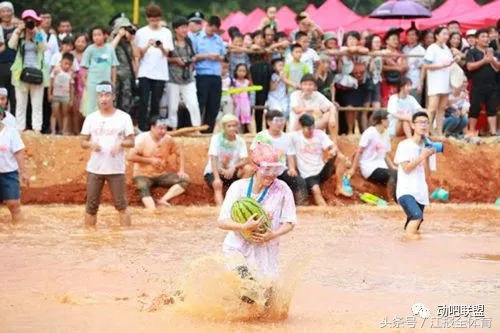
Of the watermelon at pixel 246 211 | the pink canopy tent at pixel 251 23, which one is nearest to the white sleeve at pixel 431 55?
the pink canopy tent at pixel 251 23

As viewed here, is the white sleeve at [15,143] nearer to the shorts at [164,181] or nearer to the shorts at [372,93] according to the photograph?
the shorts at [164,181]

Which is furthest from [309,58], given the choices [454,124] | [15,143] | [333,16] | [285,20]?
[285,20]

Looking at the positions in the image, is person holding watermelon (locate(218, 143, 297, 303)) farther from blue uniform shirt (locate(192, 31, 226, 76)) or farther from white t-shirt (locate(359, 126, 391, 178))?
blue uniform shirt (locate(192, 31, 226, 76))

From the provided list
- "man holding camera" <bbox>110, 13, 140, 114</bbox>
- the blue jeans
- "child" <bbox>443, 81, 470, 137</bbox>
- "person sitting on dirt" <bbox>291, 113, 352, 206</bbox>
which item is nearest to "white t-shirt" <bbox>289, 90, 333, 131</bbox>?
"person sitting on dirt" <bbox>291, 113, 352, 206</bbox>

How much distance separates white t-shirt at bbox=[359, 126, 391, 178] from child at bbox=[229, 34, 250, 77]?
2.53 m

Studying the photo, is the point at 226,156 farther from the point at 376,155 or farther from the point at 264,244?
the point at 264,244

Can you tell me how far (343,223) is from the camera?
62.2 ft

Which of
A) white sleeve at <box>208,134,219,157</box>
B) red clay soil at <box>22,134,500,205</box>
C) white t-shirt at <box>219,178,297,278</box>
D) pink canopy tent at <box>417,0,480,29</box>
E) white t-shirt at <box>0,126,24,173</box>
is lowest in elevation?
red clay soil at <box>22,134,500,205</box>

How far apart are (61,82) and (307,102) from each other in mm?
3799

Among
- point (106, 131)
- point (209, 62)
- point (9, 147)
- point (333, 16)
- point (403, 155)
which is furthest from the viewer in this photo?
point (333, 16)

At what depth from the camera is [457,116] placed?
77.4 ft

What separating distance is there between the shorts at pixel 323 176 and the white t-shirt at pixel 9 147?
16.8 ft

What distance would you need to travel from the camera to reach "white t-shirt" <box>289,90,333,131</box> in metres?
21.4

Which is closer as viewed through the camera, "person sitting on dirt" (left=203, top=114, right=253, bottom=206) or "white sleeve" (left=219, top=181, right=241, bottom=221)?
"white sleeve" (left=219, top=181, right=241, bottom=221)
